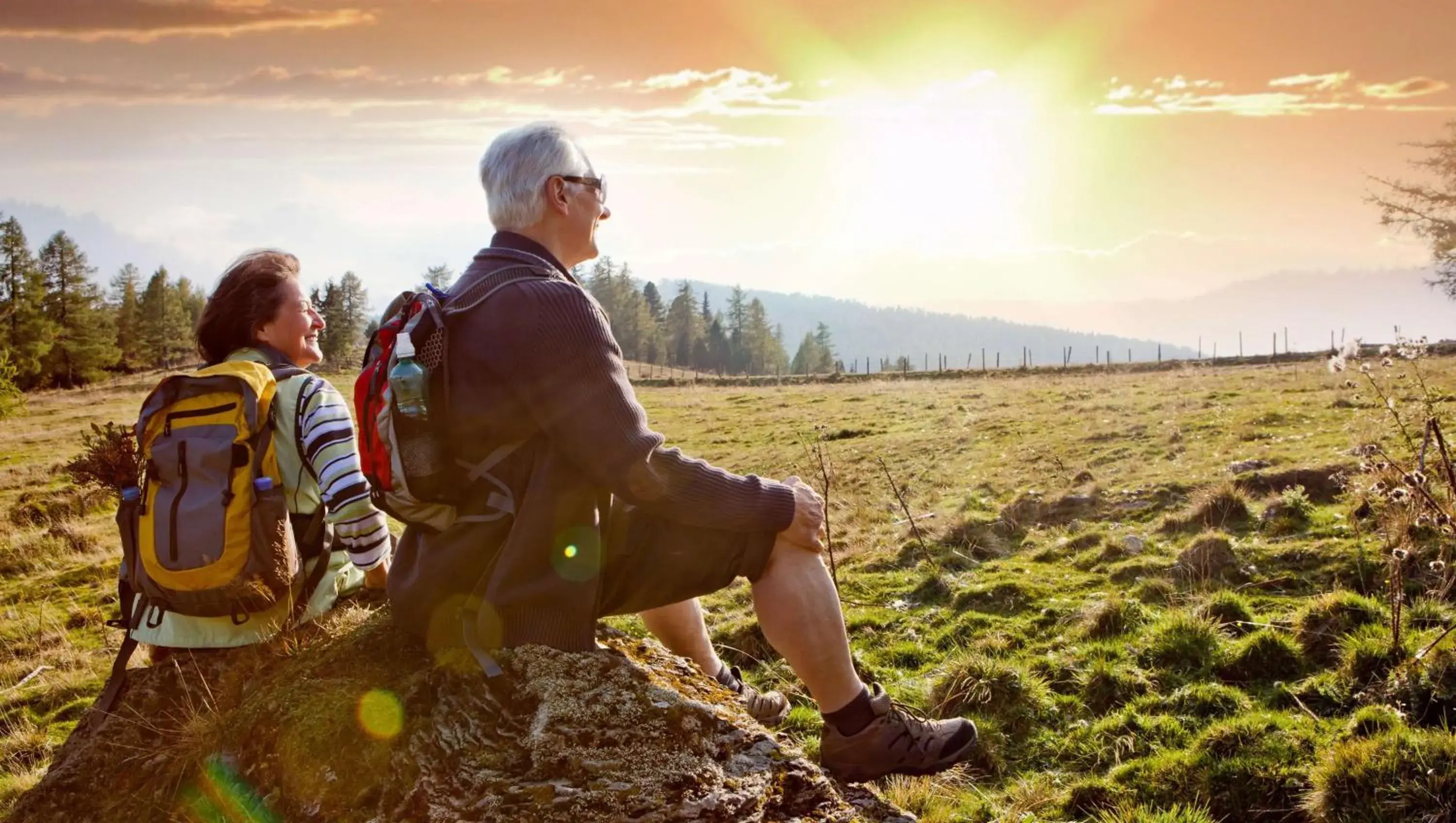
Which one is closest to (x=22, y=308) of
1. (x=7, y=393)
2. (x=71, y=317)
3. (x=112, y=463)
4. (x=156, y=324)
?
(x=71, y=317)

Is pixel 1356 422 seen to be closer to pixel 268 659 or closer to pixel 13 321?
pixel 268 659

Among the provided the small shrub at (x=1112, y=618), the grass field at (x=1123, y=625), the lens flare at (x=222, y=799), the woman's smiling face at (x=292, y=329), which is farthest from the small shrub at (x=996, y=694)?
the woman's smiling face at (x=292, y=329)

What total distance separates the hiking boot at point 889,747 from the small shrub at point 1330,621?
3.45 m

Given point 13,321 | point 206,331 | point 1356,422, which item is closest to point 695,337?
point 13,321

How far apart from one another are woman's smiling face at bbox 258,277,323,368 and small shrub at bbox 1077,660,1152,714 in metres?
5.09

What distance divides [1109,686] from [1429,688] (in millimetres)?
1698

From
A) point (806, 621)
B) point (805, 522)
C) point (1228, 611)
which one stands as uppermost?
point (805, 522)

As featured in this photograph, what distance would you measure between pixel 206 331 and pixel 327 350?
7588 cm

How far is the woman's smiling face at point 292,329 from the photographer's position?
4.44m

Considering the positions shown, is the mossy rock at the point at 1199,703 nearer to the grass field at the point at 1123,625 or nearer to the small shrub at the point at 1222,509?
the grass field at the point at 1123,625

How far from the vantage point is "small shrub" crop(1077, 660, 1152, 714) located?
5605 millimetres

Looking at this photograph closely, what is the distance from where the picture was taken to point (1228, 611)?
643cm

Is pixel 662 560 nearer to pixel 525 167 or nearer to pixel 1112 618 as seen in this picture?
pixel 525 167

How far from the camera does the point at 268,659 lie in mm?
3953
